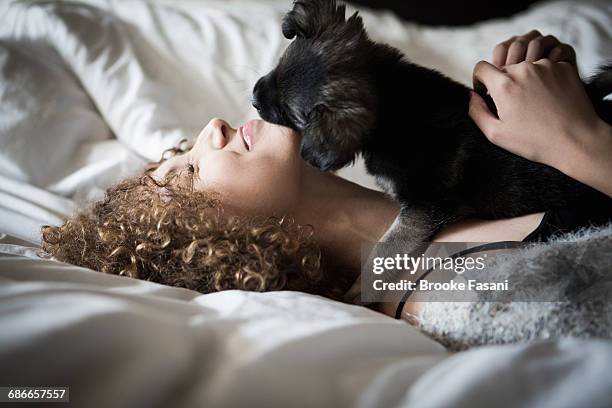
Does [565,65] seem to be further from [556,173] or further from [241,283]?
[241,283]

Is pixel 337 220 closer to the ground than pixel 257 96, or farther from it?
closer to the ground

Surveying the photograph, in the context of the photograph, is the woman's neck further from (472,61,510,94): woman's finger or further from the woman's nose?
Answer: (472,61,510,94): woman's finger

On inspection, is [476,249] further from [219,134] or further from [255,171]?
[219,134]

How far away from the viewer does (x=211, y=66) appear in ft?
6.26

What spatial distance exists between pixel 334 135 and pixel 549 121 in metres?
0.43

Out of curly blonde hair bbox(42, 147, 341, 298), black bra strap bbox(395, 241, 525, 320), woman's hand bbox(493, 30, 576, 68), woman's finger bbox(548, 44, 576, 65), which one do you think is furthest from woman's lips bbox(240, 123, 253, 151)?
woman's finger bbox(548, 44, 576, 65)

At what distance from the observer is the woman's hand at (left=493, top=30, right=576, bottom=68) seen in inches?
49.1

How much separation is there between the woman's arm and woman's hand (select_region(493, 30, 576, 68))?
0.16 m

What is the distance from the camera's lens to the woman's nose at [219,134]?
48.0 inches

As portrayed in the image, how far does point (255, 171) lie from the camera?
1.13m

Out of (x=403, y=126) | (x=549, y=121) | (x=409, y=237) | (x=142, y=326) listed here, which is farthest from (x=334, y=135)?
(x=142, y=326)

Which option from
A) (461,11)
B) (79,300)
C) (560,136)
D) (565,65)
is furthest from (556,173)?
(461,11)

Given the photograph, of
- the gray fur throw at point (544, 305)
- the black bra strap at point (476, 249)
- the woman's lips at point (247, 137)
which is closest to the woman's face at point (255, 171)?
the woman's lips at point (247, 137)

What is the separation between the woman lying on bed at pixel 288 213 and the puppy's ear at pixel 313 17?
26 centimetres
